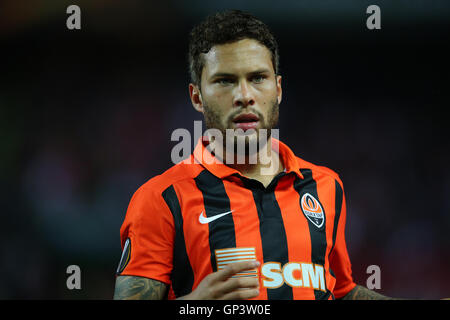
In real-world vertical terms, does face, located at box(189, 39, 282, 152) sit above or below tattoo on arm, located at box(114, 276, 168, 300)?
above

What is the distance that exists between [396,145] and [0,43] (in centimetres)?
353

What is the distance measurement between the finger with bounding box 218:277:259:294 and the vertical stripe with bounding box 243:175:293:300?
0.12 metres

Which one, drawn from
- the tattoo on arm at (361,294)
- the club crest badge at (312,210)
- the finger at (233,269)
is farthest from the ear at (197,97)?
the tattoo on arm at (361,294)

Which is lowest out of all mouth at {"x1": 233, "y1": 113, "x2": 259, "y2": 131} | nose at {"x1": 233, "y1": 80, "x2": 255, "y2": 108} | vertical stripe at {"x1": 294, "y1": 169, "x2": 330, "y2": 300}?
vertical stripe at {"x1": 294, "y1": 169, "x2": 330, "y2": 300}

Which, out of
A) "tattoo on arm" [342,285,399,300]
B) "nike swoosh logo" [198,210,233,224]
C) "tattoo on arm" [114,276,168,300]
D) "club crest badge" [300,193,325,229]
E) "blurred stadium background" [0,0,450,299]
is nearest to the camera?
"tattoo on arm" [114,276,168,300]

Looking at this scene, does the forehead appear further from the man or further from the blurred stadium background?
the blurred stadium background

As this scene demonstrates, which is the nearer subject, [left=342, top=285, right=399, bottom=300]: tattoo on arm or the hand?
the hand

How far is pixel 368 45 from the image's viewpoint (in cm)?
373

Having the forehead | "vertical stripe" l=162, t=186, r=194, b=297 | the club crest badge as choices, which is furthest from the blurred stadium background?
"vertical stripe" l=162, t=186, r=194, b=297

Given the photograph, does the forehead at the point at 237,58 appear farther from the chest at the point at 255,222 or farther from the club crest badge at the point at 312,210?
the club crest badge at the point at 312,210

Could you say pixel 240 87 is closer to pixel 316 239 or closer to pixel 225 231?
pixel 225 231

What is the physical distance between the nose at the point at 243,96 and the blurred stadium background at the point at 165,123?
181cm

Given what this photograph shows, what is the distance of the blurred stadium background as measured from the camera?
347 centimetres

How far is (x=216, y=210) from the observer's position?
1.63 meters
